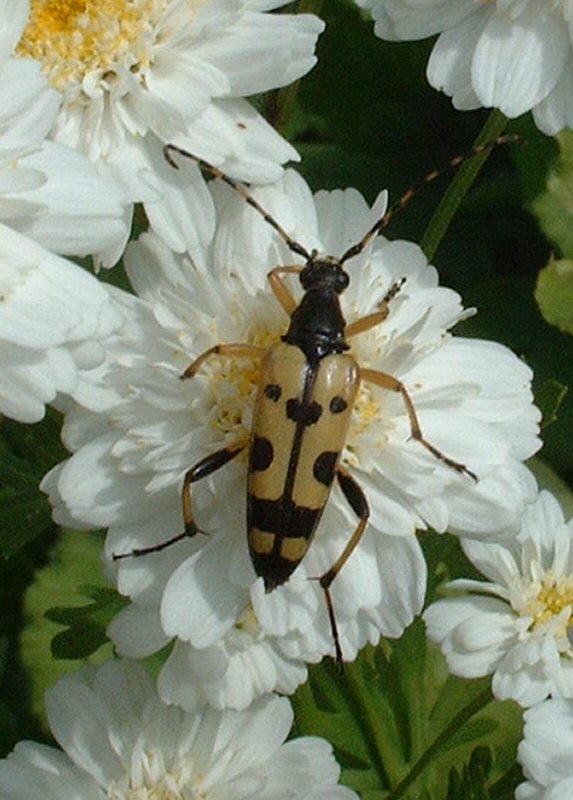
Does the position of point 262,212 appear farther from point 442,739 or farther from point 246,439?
point 442,739

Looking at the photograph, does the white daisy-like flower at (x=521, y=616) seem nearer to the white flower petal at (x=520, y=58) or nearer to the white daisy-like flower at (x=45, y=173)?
the white flower petal at (x=520, y=58)

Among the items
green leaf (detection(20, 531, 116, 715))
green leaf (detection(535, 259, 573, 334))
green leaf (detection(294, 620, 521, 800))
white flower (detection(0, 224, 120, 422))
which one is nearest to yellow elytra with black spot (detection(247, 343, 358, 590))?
white flower (detection(0, 224, 120, 422))

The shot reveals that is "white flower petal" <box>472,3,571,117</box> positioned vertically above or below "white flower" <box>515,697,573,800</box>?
above

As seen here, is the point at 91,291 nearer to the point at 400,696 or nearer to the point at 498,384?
the point at 498,384

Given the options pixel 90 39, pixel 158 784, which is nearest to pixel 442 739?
pixel 158 784

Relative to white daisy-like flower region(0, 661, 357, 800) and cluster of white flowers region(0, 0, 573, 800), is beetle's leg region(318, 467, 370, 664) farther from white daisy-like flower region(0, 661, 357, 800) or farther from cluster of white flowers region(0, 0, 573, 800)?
white daisy-like flower region(0, 661, 357, 800)

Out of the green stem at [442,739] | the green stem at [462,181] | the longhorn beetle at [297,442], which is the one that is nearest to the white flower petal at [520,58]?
the green stem at [462,181]
